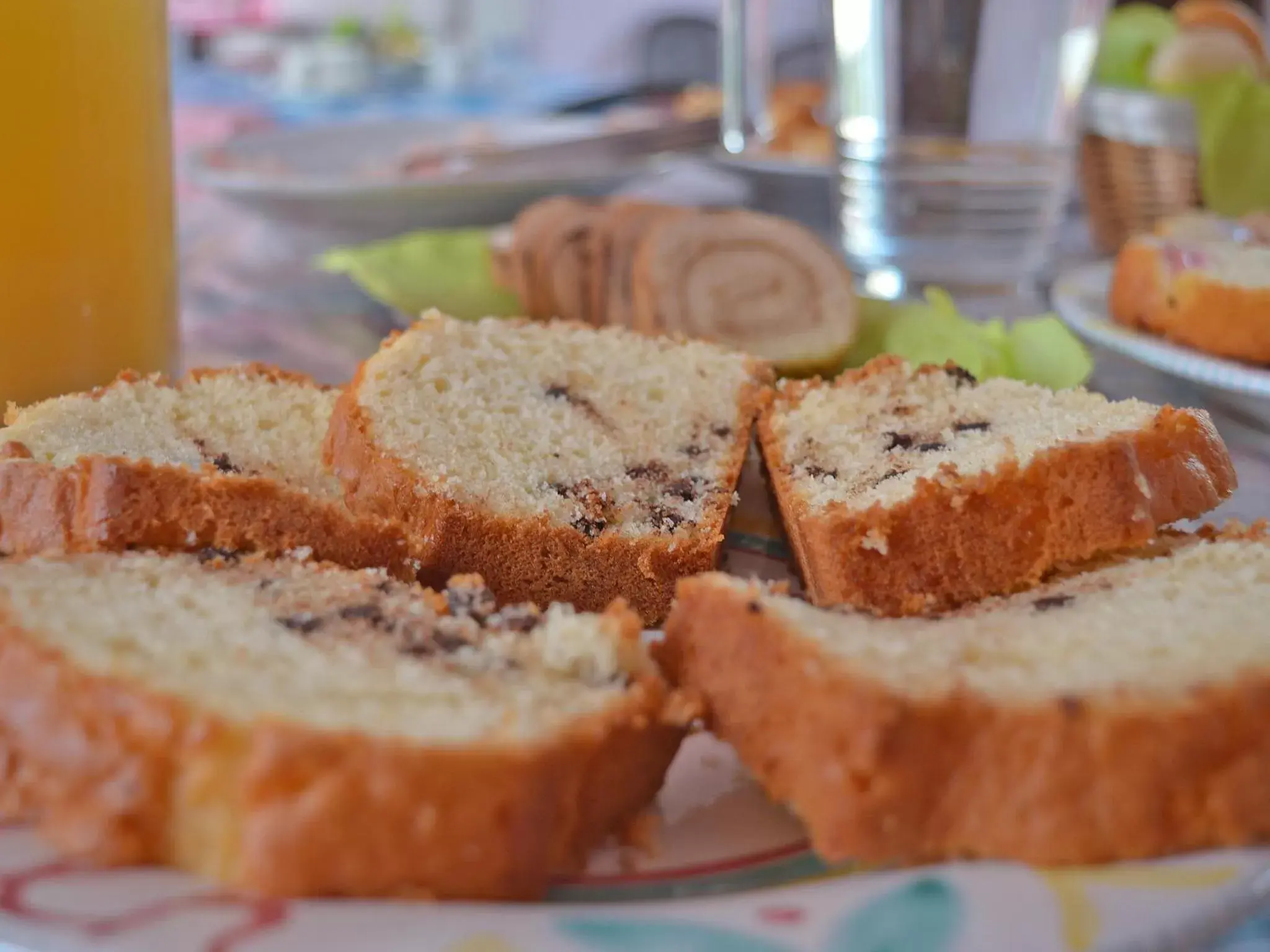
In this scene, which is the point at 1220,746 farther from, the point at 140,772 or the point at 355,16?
the point at 355,16

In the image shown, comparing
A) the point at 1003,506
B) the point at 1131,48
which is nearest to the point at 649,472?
the point at 1003,506

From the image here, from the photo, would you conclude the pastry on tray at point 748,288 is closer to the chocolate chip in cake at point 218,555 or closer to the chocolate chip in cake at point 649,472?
the chocolate chip in cake at point 649,472

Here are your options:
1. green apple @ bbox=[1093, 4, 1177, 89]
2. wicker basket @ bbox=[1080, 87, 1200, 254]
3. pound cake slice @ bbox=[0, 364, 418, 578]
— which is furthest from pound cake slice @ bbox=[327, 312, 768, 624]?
green apple @ bbox=[1093, 4, 1177, 89]

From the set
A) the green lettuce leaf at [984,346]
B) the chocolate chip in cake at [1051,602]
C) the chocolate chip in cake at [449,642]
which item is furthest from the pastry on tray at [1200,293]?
the chocolate chip in cake at [449,642]

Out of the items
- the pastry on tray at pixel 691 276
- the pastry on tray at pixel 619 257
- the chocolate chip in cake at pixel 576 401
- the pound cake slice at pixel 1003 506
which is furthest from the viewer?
the pastry on tray at pixel 619 257

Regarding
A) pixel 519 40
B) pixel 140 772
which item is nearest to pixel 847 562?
pixel 140 772

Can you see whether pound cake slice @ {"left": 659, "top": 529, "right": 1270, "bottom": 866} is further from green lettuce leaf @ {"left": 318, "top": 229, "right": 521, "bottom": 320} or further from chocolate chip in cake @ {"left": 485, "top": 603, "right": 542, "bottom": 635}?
Result: green lettuce leaf @ {"left": 318, "top": 229, "right": 521, "bottom": 320}

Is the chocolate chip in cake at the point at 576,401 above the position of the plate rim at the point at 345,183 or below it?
below
